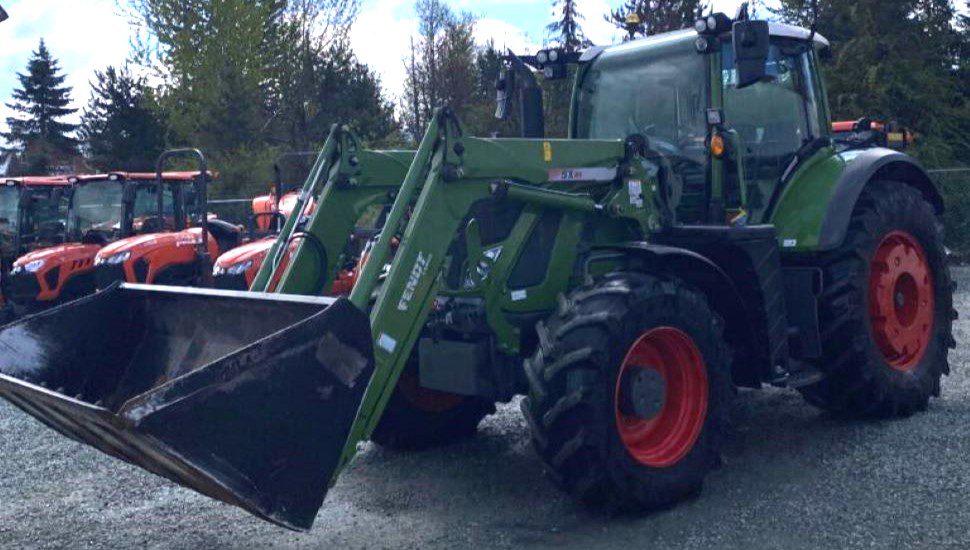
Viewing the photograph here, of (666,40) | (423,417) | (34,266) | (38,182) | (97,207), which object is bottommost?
(423,417)

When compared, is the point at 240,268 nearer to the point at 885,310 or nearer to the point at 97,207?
the point at 97,207

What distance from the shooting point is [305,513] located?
441 cm

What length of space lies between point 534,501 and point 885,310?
2.91 m

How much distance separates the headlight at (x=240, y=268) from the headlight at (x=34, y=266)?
171 inches

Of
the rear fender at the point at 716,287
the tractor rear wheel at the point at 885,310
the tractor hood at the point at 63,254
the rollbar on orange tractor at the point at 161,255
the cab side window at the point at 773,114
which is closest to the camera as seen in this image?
the rear fender at the point at 716,287

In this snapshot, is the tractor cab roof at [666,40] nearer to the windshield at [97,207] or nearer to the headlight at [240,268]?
the headlight at [240,268]

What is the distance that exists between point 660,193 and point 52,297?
1112 cm

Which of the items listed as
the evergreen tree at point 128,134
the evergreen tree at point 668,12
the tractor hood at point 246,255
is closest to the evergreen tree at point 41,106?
the evergreen tree at point 128,134

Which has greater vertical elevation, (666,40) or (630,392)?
(666,40)

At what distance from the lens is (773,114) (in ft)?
23.9

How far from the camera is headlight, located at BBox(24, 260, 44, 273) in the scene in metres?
15.1

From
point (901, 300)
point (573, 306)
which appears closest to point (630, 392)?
point (573, 306)

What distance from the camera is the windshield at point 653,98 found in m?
6.95

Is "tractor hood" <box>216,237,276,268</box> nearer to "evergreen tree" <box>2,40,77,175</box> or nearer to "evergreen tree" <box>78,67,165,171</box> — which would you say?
"evergreen tree" <box>78,67,165,171</box>
